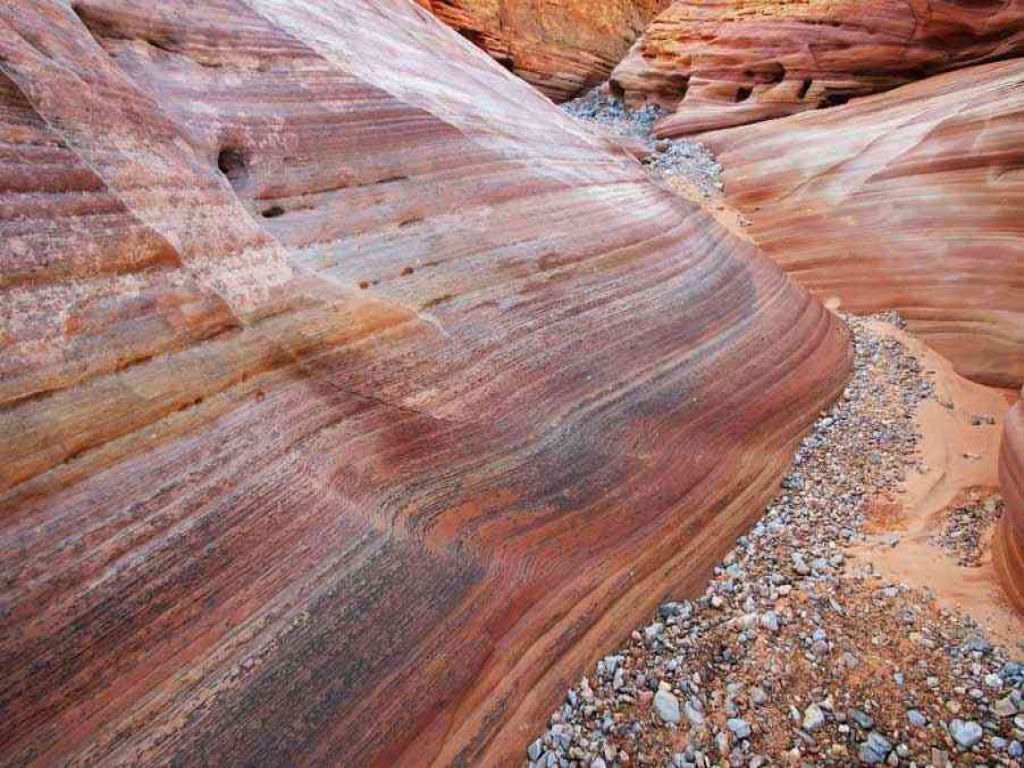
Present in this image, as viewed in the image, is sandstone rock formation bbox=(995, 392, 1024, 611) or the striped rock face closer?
the striped rock face

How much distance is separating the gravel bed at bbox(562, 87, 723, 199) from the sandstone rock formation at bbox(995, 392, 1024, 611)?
620cm

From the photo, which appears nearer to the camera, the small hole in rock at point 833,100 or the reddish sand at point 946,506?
the reddish sand at point 946,506

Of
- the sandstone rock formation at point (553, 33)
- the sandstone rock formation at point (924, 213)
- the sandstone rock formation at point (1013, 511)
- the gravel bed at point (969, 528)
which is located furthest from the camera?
the sandstone rock formation at point (553, 33)

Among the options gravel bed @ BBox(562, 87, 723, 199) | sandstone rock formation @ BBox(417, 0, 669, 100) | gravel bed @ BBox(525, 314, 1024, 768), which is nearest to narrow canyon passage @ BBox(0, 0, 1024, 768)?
gravel bed @ BBox(525, 314, 1024, 768)

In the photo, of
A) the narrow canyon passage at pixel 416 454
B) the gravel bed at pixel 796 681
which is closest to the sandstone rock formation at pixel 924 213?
the narrow canyon passage at pixel 416 454

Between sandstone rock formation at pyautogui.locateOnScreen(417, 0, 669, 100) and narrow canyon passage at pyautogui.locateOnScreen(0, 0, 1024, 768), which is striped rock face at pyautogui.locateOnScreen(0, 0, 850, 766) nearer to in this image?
narrow canyon passage at pyautogui.locateOnScreen(0, 0, 1024, 768)

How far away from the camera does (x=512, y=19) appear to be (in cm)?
1422

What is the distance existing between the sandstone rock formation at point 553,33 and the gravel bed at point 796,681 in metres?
14.5

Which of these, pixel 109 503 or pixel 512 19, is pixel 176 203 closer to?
pixel 109 503

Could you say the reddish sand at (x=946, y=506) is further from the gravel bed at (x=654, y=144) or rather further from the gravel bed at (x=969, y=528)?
the gravel bed at (x=654, y=144)

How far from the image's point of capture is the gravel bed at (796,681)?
217 centimetres

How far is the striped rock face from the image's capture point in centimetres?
198

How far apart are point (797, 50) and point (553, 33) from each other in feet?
23.4

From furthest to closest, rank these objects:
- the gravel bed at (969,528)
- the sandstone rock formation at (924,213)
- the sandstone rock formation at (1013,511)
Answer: the sandstone rock formation at (924,213), the gravel bed at (969,528), the sandstone rock formation at (1013,511)
